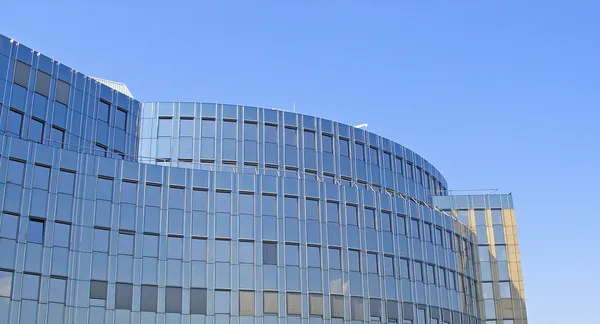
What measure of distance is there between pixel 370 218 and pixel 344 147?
29.1ft

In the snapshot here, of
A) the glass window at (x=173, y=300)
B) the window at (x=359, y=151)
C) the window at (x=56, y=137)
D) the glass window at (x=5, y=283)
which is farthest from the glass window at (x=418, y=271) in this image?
the glass window at (x=5, y=283)

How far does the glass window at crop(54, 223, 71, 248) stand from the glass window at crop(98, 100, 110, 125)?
10.6m

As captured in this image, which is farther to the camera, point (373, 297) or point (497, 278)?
point (497, 278)

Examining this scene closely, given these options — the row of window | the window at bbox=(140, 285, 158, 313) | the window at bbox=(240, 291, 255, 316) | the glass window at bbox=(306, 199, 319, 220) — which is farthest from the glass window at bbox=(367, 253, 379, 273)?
the window at bbox=(140, 285, 158, 313)

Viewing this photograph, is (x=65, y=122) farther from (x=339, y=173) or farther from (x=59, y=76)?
(x=339, y=173)

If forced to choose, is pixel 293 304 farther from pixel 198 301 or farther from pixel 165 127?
pixel 165 127

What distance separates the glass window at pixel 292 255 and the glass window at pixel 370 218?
6.86m

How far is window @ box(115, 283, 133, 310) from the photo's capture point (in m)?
49.0

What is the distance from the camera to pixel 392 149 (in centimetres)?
7019

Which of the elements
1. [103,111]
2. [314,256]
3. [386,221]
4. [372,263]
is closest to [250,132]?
[103,111]

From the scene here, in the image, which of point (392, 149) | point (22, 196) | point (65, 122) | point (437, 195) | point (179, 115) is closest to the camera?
point (22, 196)

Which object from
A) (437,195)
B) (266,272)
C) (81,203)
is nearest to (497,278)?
(437,195)

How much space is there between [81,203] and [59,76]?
1014 centimetres

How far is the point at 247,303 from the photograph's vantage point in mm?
52406
